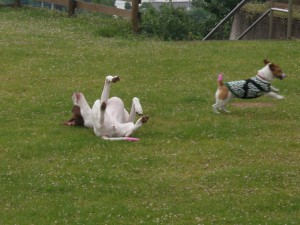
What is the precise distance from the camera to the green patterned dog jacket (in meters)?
13.2

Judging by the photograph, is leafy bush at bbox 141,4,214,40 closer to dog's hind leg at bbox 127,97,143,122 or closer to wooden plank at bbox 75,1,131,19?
wooden plank at bbox 75,1,131,19

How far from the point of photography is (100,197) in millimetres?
9438

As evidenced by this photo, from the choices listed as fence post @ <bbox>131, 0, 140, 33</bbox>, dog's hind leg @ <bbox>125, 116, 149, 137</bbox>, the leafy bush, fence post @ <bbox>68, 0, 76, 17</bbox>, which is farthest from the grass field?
fence post @ <bbox>68, 0, 76, 17</bbox>

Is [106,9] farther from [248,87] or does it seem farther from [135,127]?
[135,127]

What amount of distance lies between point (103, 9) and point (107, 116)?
1307 centimetres

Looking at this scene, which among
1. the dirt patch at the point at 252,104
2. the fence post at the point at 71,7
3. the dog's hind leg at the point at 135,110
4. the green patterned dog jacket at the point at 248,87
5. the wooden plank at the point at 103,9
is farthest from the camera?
the fence post at the point at 71,7

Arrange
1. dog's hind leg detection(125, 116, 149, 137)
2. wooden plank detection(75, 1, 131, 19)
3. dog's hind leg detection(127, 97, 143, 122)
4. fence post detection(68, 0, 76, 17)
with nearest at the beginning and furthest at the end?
1. dog's hind leg detection(125, 116, 149, 137)
2. dog's hind leg detection(127, 97, 143, 122)
3. wooden plank detection(75, 1, 131, 19)
4. fence post detection(68, 0, 76, 17)

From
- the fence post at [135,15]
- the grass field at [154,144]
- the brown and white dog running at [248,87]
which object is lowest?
the grass field at [154,144]

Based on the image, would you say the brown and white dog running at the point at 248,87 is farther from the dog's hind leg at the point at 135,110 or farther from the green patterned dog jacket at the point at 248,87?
the dog's hind leg at the point at 135,110

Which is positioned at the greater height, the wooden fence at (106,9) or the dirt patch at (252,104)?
the wooden fence at (106,9)

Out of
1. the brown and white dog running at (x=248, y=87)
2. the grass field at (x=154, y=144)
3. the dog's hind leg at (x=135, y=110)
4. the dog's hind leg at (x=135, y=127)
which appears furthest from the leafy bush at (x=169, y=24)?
the dog's hind leg at (x=135, y=127)

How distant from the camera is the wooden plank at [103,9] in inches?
929

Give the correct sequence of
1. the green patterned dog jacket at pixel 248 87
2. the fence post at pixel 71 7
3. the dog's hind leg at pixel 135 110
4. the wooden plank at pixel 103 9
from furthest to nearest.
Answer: the fence post at pixel 71 7
the wooden plank at pixel 103 9
the green patterned dog jacket at pixel 248 87
the dog's hind leg at pixel 135 110

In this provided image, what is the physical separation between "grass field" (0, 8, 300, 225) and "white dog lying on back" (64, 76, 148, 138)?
0.24 m
